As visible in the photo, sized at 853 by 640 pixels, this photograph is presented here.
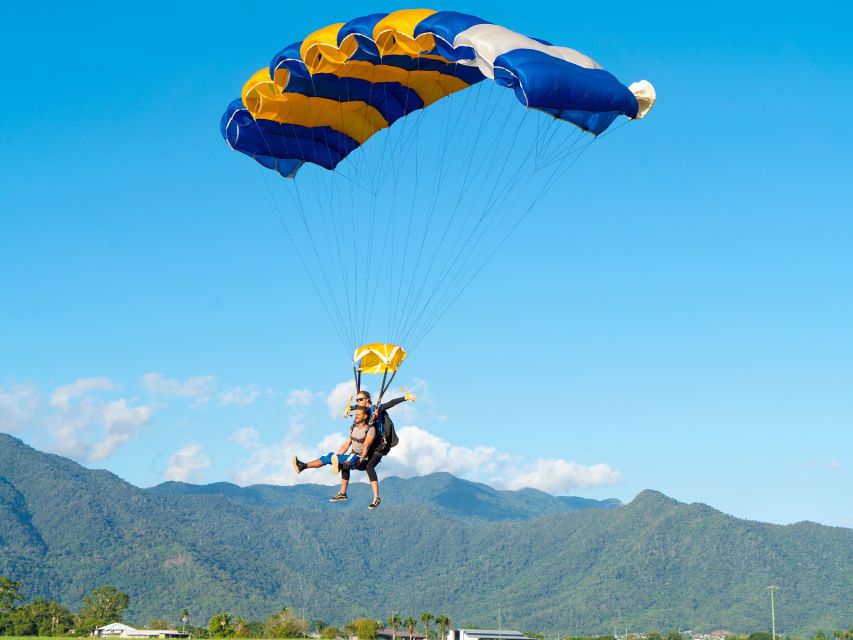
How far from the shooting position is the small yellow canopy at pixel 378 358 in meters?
19.8

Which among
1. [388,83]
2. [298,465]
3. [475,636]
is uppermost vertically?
[388,83]

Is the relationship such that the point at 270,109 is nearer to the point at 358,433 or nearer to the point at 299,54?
the point at 299,54

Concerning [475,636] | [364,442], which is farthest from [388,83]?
[475,636]

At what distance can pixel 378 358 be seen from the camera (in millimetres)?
19891

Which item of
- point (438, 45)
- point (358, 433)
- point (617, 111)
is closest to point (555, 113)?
point (617, 111)

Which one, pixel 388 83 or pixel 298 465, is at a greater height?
pixel 388 83

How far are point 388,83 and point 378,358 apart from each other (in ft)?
20.2

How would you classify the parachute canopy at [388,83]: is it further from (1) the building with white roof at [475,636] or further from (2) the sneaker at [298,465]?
(1) the building with white roof at [475,636]

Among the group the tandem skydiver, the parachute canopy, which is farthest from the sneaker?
the parachute canopy

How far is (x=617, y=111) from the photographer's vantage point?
18750 millimetres

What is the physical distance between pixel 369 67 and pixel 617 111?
18.0 feet

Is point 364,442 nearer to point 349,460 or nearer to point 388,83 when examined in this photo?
point 349,460

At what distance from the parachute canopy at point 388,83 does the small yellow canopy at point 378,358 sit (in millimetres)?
5136

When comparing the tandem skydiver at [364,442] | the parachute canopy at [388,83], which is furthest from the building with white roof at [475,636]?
the tandem skydiver at [364,442]
